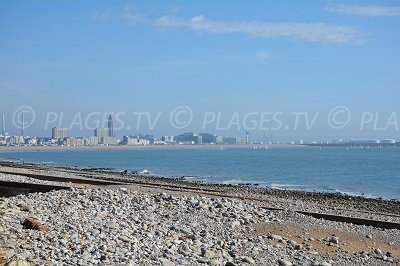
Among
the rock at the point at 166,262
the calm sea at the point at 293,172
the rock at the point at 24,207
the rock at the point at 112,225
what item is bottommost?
the calm sea at the point at 293,172

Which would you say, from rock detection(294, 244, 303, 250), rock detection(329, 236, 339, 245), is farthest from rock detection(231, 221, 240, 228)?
rock detection(329, 236, 339, 245)

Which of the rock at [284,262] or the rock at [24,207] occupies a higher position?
the rock at [24,207]

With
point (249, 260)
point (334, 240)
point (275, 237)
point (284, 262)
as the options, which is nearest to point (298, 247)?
point (275, 237)

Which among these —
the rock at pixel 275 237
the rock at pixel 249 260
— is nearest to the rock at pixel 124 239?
the rock at pixel 249 260

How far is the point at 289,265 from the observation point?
30.0 feet

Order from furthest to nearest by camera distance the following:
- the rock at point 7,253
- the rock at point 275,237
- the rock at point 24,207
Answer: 1. the rock at point 24,207
2. the rock at point 275,237
3. the rock at point 7,253

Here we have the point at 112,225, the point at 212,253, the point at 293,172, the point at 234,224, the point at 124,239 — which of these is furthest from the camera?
the point at 293,172

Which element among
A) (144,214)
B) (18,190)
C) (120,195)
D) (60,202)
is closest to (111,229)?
(144,214)

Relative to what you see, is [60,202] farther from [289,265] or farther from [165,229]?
[289,265]

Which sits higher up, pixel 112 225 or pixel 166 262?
pixel 112 225

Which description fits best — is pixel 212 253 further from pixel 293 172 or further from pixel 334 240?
pixel 293 172

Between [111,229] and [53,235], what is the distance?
4.77ft

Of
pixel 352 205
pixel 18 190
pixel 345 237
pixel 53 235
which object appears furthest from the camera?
pixel 352 205

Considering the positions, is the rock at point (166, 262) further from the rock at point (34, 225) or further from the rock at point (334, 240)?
the rock at point (334, 240)
